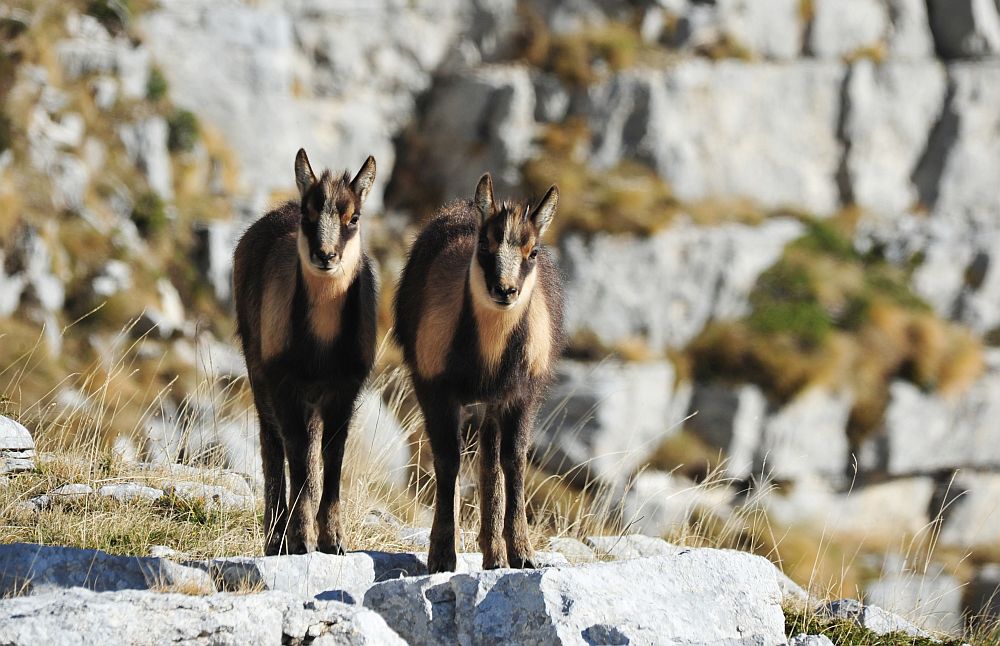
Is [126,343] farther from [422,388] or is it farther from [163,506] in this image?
[422,388]

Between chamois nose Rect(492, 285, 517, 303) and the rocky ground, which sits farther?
the rocky ground

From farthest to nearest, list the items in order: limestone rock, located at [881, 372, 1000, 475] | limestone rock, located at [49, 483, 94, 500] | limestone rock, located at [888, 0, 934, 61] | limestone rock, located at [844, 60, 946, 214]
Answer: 1. limestone rock, located at [888, 0, 934, 61]
2. limestone rock, located at [844, 60, 946, 214]
3. limestone rock, located at [881, 372, 1000, 475]
4. limestone rock, located at [49, 483, 94, 500]

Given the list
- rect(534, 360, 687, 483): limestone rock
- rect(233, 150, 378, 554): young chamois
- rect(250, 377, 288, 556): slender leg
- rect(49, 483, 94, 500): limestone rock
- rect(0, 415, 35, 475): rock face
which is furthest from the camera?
rect(534, 360, 687, 483): limestone rock

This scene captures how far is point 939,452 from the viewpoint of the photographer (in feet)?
67.4

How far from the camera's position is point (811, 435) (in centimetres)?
2019

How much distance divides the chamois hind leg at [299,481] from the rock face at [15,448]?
1.98 m

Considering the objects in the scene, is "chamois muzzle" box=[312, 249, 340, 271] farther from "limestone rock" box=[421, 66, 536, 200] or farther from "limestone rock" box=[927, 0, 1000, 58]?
"limestone rock" box=[927, 0, 1000, 58]

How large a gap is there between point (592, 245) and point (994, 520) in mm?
9007

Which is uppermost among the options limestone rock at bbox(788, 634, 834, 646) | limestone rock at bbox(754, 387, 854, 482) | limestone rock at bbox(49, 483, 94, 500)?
limestone rock at bbox(49, 483, 94, 500)

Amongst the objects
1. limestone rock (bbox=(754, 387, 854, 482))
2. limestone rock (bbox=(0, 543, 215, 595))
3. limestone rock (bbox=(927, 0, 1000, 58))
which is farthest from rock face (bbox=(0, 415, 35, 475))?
limestone rock (bbox=(927, 0, 1000, 58))

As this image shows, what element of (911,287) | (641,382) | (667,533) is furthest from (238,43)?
(667,533)

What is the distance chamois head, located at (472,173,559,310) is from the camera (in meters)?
5.23

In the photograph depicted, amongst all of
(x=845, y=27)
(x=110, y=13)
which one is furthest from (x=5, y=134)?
(x=845, y=27)

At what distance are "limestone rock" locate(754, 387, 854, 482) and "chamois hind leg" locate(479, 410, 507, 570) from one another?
14.9 meters
